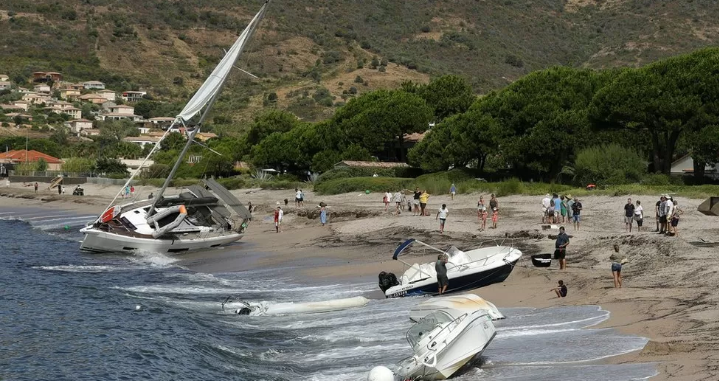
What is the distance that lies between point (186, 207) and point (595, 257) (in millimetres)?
18806

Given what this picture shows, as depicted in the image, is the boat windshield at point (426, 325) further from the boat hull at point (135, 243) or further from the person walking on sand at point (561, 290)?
the boat hull at point (135, 243)

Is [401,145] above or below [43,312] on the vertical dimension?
above

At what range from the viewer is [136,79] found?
7574 inches

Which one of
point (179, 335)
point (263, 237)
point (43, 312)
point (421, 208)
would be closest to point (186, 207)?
point (263, 237)

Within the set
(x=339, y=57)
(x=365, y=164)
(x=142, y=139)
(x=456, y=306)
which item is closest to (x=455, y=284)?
(x=456, y=306)

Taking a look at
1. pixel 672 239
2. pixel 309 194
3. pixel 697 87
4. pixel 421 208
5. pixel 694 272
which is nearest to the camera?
pixel 694 272

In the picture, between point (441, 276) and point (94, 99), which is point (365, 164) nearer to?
point (441, 276)

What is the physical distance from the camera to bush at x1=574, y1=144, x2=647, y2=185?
52875 millimetres

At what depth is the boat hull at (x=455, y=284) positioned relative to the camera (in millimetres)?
24391

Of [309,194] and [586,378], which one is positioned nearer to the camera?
[586,378]

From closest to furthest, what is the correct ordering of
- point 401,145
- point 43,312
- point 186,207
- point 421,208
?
point 43,312 → point 186,207 → point 421,208 → point 401,145

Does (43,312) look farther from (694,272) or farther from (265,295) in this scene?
(694,272)

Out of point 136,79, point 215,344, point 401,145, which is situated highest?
point 136,79

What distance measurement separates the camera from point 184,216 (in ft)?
129
